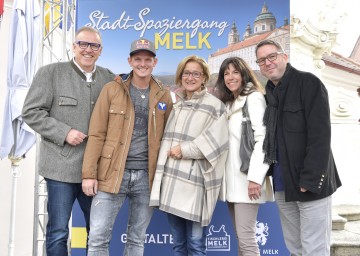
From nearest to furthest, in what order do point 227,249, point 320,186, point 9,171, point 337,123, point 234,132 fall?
point 320,186 < point 234,132 < point 227,249 < point 9,171 < point 337,123

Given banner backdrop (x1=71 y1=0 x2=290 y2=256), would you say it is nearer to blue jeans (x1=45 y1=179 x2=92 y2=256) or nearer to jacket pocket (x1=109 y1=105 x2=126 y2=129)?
blue jeans (x1=45 y1=179 x2=92 y2=256)

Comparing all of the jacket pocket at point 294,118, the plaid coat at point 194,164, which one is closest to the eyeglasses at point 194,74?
the plaid coat at point 194,164

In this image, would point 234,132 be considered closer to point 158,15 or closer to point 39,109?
point 39,109

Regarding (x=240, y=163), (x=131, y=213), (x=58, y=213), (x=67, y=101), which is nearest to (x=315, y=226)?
(x=240, y=163)

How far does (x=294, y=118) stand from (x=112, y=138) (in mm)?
1093

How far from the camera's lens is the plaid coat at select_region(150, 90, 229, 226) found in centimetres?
236

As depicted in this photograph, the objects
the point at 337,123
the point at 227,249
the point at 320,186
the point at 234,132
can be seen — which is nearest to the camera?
the point at 320,186

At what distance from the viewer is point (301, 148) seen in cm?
220

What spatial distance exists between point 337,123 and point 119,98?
4820 mm

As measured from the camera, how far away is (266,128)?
236cm

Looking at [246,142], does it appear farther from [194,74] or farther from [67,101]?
[67,101]

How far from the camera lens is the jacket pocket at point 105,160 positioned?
231 centimetres

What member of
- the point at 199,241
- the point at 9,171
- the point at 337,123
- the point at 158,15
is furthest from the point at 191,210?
the point at 337,123

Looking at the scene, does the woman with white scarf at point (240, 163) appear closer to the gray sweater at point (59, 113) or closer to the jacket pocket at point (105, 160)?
the jacket pocket at point (105, 160)
